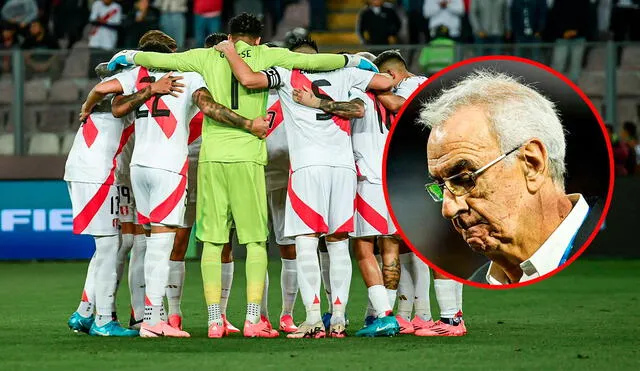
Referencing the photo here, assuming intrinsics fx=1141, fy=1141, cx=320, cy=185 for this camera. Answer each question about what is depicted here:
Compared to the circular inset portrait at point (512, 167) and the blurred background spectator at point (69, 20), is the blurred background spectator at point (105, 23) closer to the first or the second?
the blurred background spectator at point (69, 20)

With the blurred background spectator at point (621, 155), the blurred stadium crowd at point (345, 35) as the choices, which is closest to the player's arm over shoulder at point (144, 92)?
the blurred stadium crowd at point (345, 35)

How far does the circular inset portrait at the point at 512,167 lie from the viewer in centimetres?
201

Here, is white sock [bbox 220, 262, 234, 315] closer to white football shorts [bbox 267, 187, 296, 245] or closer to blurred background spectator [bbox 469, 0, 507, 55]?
white football shorts [bbox 267, 187, 296, 245]

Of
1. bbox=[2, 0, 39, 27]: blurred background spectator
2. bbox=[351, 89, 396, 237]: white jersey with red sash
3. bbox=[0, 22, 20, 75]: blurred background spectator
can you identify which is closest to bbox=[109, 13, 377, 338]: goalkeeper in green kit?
bbox=[351, 89, 396, 237]: white jersey with red sash

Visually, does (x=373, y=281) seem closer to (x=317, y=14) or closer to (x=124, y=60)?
(x=124, y=60)

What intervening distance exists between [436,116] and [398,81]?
584 centimetres

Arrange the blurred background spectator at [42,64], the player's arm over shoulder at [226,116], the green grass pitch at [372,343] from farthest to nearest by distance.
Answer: the blurred background spectator at [42,64] → the player's arm over shoulder at [226,116] → the green grass pitch at [372,343]

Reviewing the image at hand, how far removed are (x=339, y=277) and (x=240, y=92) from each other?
1375 mm

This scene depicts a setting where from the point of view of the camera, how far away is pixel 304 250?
7383mm

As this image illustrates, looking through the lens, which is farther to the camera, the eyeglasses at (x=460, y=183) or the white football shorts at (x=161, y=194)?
the white football shorts at (x=161, y=194)

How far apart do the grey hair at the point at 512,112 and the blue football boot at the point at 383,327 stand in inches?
213

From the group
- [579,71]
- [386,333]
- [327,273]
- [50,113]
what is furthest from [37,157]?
[386,333]

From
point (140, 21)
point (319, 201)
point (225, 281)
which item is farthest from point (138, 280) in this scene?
point (140, 21)

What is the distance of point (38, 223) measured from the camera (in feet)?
54.4
